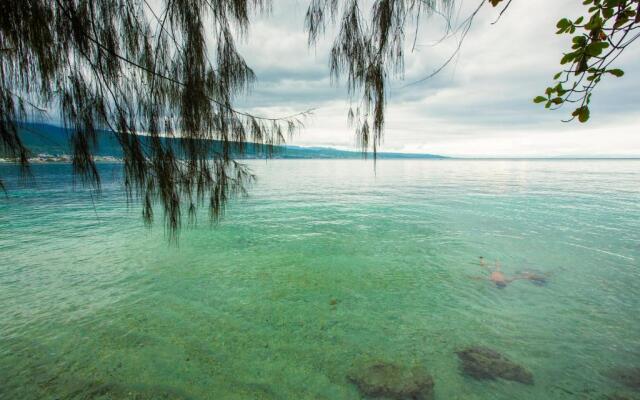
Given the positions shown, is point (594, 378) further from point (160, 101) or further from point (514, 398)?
point (160, 101)

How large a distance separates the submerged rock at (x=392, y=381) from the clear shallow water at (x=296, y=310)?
155 millimetres

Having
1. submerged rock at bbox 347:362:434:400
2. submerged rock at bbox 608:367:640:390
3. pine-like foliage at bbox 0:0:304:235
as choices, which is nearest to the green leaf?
pine-like foliage at bbox 0:0:304:235

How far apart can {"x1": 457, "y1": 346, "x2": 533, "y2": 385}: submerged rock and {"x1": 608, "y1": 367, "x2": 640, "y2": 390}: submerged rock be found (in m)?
1.15

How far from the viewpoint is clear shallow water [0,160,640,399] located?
12.7ft

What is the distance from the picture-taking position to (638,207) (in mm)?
17797

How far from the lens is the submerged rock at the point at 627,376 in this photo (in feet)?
12.5

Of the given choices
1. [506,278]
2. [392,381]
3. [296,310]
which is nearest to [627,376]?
[392,381]

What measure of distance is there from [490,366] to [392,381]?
150 cm

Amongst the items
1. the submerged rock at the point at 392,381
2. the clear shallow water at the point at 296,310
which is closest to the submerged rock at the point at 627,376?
the clear shallow water at the point at 296,310

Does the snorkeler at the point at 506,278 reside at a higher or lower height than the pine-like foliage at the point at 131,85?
lower

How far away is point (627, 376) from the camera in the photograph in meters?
3.94

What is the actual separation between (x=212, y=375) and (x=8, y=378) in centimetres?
260

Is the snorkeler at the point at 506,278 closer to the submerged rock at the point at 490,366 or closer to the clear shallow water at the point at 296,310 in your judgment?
the clear shallow water at the point at 296,310

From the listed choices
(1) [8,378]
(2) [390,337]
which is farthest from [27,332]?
(2) [390,337]
